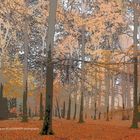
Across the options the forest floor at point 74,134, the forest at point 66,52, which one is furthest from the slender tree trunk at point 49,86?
the forest floor at point 74,134

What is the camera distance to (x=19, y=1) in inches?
1066

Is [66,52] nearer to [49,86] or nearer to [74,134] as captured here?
[49,86]

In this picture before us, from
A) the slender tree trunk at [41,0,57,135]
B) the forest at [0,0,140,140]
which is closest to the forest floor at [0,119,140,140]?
the forest at [0,0,140,140]

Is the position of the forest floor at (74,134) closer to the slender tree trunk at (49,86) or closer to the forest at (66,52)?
the forest at (66,52)

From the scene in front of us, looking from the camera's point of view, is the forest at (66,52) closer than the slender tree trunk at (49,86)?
No

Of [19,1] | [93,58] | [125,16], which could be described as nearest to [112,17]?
[125,16]

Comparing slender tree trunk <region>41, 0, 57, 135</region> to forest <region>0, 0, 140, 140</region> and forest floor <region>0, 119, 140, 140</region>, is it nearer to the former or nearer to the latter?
forest <region>0, 0, 140, 140</region>

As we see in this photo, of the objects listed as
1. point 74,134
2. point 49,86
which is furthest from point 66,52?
point 74,134

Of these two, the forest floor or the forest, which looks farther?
the forest

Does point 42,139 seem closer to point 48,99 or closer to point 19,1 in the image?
point 48,99

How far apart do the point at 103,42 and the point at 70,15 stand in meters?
13.9

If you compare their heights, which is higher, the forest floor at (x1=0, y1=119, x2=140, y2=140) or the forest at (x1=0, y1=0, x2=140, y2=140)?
the forest at (x1=0, y1=0, x2=140, y2=140)

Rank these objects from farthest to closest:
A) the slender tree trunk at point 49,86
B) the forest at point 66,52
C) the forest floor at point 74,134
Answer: the forest at point 66,52, the slender tree trunk at point 49,86, the forest floor at point 74,134

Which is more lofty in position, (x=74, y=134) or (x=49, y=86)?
(x=49, y=86)
